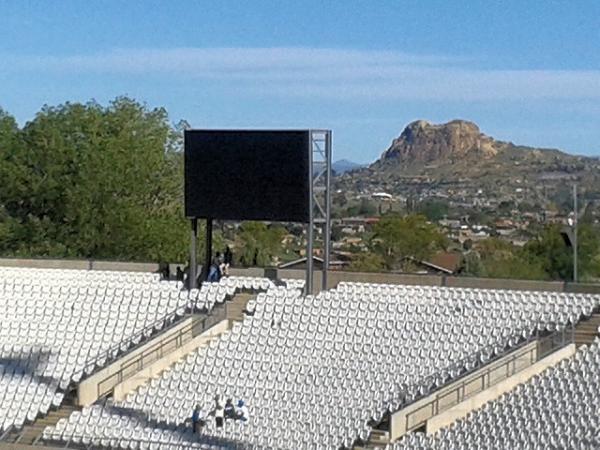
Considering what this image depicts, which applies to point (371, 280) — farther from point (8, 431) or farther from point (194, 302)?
point (8, 431)

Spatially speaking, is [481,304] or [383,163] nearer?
[481,304]

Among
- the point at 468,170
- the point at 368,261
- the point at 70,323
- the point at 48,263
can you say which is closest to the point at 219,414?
the point at 70,323

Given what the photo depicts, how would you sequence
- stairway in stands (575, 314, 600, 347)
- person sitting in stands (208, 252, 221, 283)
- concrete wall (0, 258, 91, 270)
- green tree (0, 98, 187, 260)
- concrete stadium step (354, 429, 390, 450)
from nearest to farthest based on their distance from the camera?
concrete stadium step (354, 429, 390, 450), stairway in stands (575, 314, 600, 347), person sitting in stands (208, 252, 221, 283), concrete wall (0, 258, 91, 270), green tree (0, 98, 187, 260)

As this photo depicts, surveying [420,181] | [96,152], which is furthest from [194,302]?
[420,181]

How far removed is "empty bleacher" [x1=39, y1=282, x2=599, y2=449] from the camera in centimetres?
1966

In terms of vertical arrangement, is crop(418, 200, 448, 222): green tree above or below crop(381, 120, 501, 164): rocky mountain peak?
below

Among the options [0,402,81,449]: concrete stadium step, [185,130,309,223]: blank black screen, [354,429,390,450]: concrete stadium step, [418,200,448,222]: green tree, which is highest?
[185,130,309,223]: blank black screen

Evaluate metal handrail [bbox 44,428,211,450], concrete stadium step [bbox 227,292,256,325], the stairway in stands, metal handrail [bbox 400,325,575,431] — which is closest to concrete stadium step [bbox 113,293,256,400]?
concrete stadium step [bbox 227,292,256,325]

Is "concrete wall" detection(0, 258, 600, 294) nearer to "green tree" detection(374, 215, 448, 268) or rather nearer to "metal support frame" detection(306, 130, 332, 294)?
"metal support frame" detection(306, 130, 332, 294)

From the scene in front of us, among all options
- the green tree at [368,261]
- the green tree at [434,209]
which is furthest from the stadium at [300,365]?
the green tree at [434,209]

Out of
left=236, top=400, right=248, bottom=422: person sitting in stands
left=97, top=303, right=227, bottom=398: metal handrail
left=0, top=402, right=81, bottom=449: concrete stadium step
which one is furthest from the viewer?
left=97, top=303, right=227, bottom=398: metal handrail

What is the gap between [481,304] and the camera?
72.7 ft

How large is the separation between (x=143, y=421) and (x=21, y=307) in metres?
5.68

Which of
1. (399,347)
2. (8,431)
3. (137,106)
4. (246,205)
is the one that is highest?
(137,106)
